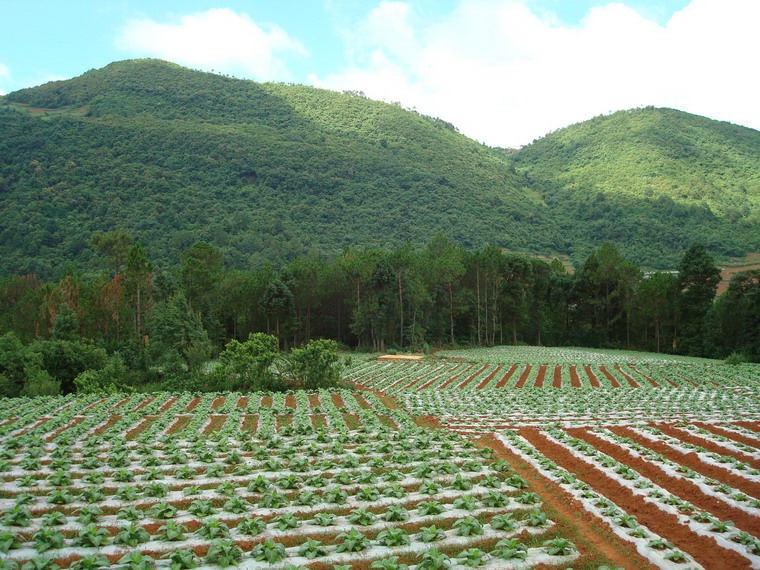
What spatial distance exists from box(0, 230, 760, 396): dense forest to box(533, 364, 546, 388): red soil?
15.8m

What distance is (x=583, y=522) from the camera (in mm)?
8992

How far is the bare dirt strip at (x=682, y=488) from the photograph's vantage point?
8.68 m

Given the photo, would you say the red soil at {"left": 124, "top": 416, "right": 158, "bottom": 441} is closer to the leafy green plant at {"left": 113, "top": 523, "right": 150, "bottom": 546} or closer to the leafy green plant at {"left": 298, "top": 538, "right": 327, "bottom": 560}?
the leafy green plant at {"left": 113, "top": 523, "right": 150, "bottom": 546}

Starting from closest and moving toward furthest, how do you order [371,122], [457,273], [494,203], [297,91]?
[457,273] < [494,203] < [371,122] < [297,91]

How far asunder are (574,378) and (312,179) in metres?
102

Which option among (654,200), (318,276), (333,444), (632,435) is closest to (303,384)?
(333,444)

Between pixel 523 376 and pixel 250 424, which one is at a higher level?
pixel 250 424

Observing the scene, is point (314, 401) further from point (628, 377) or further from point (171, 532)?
point (628, 377)

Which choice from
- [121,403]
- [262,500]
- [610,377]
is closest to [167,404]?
[121,403]

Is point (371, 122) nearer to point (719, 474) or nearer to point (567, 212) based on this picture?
point (567, 212)

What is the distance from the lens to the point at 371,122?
167000 millimetres

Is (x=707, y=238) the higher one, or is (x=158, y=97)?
(x=158, y=97)

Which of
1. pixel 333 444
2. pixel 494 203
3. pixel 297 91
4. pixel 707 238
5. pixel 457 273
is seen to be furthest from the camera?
pixel 297 91

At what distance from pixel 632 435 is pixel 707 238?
109013 mm
